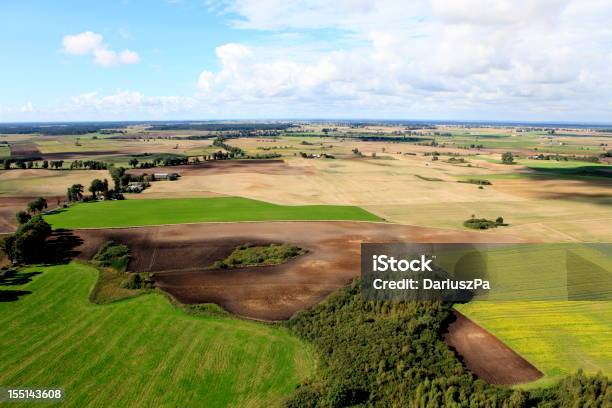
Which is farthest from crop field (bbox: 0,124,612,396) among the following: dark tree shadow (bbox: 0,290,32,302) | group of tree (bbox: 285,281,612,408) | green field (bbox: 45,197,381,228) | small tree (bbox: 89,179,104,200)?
small tree (bbox: 89,179,104,200)

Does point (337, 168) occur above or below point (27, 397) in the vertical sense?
above

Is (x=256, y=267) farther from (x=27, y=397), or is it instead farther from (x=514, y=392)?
(x=514, y=392)

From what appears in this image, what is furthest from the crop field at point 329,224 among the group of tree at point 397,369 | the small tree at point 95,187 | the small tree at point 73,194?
the small tree at point 95,187

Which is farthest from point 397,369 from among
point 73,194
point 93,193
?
point 93,193

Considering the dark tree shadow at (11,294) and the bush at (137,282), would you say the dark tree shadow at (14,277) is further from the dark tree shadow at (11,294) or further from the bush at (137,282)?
the bush at (137,282)

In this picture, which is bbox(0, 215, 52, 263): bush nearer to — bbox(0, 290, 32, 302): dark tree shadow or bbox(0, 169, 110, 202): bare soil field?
bbox(0, 290, 32, 302): dark tree shadow

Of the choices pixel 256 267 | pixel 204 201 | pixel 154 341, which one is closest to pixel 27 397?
pixel 154 341

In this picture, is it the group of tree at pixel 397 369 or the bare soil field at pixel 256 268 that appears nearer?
the group of tree at pixel 397 369

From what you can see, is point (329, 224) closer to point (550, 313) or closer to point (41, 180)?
point (550, 313)
